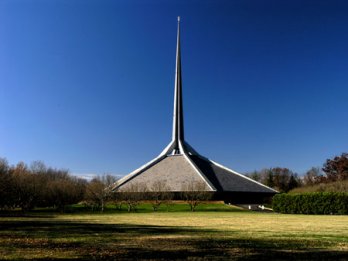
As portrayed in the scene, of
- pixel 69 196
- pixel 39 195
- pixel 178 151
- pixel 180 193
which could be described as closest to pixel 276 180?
pixel 178 151

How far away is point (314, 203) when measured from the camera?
3772 centimetres

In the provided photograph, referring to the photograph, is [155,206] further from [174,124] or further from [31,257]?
[31,257]

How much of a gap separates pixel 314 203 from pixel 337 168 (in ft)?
128

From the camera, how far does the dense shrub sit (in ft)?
120

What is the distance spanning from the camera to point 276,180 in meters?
87.4

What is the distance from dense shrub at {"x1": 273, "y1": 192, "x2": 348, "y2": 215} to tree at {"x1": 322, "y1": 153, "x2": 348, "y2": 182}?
3422 cm

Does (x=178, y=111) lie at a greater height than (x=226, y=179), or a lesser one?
greater

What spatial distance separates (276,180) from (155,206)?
49.9 metres

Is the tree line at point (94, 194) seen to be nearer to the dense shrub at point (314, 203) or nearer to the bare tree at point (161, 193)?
the bare tree at point (161, 193)

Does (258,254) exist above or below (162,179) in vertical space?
below

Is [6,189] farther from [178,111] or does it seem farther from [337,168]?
[337,168]

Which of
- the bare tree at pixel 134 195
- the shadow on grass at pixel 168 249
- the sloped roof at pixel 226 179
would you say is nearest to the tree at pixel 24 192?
the bare tree at pixel 134 195

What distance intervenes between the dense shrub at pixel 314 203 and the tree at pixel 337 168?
112 feet

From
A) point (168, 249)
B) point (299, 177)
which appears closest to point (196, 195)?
point (168, 249)
